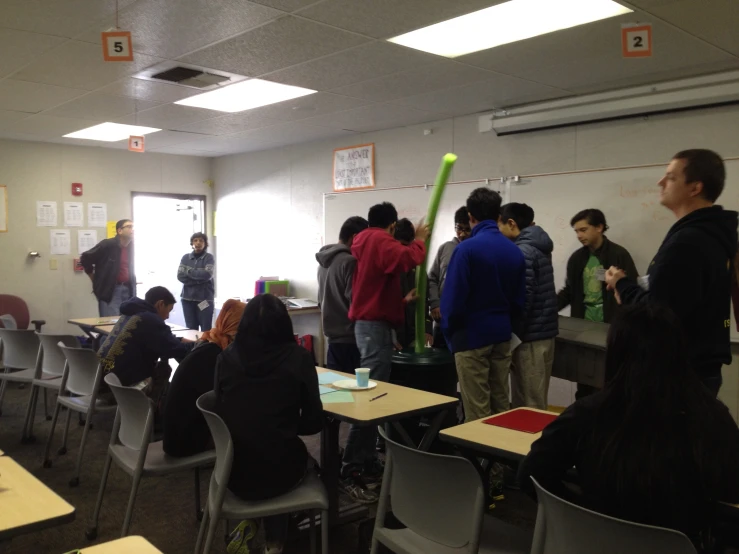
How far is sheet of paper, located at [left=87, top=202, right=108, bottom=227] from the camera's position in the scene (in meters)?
7.58

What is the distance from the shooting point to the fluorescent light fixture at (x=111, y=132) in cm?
631

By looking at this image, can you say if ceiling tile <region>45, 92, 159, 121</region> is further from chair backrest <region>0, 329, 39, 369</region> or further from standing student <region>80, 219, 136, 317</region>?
chair backrest <region>0, 329, 39, 369</region>

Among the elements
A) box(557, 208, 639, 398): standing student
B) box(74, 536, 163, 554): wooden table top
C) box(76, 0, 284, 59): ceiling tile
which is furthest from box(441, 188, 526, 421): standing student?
box(74, 536, 163, 554): wooden table top

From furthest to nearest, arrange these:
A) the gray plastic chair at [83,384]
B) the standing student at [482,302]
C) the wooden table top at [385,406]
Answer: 1. the gray plastic chair at [83,384]
2. the standing student at [482,302]
3. the wooden table top at [385,406]

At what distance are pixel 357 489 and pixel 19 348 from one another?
9.19 feet

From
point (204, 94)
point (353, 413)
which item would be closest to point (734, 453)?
point (353, 413)

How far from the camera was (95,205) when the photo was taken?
300 inches

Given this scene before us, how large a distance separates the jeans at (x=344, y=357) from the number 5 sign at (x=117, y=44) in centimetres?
198

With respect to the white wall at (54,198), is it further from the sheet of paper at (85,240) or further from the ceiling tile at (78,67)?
the ceiling tile at (78,67)

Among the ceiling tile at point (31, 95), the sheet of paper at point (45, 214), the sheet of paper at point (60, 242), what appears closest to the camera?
the ceiling tile at point (31, 95)

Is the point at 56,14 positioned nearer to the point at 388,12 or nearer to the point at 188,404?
the point at 388,12

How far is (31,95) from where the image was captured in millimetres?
4863

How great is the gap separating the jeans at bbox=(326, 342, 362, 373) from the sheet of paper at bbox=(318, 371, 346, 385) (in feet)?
2.29

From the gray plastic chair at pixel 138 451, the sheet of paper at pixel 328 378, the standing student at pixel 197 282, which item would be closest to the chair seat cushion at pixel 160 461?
the gray plastic chair at pixel 138 451
